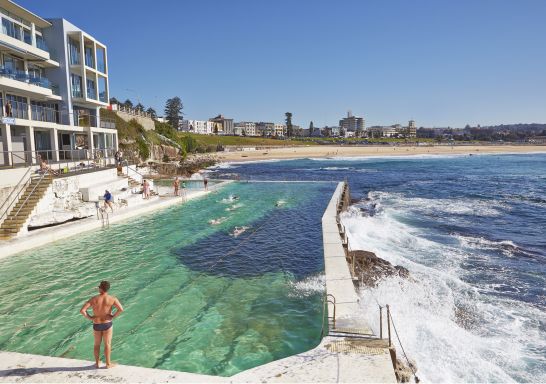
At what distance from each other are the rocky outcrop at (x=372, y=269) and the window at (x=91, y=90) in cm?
3307

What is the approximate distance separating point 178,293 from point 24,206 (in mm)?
12542

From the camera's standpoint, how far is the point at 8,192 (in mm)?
20156

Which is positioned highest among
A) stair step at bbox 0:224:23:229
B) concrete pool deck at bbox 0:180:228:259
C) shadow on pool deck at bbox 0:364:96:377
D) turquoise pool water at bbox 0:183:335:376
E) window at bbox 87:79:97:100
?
window at bbox 87:79:97:100

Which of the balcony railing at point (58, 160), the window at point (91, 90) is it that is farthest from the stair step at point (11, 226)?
the window at point (91, 90)

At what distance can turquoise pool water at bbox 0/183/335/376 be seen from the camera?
977 centimetres

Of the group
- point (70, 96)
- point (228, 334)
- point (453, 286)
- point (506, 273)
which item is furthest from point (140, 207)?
point (506, 273)

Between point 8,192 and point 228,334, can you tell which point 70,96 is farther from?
point 228,334

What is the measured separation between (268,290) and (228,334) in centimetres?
326

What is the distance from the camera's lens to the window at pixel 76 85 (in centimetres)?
3572

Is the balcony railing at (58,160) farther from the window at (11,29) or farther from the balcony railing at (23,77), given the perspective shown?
the window at (11,29)

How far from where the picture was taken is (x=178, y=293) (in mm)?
13406

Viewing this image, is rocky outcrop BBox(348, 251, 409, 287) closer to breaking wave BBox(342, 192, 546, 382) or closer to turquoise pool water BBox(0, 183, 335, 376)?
breaking wave BBox(342, 192, 546, 382)

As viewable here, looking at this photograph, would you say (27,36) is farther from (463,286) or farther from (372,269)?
(463,286)

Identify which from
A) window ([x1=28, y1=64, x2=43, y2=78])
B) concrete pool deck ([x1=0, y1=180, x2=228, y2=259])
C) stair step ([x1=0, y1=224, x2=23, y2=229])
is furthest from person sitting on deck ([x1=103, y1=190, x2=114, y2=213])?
window ([x1=28, y1=64, x2=43, y2=78])
